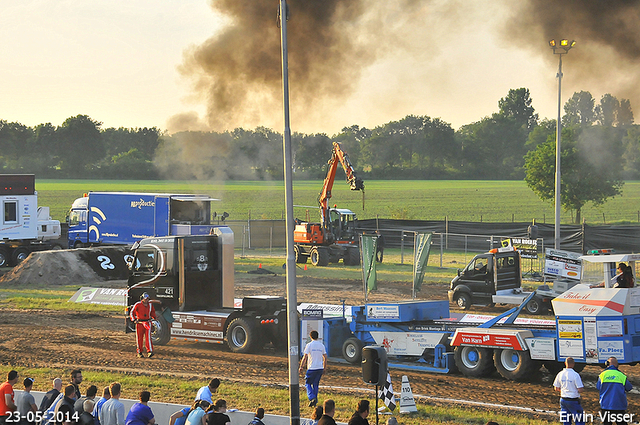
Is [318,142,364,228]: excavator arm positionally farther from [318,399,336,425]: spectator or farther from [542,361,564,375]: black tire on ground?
[318,399,336,425]: spectator

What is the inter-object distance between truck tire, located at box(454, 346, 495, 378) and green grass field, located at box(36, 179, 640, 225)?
56.6 metres

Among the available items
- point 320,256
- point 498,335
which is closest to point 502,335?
point 498,335

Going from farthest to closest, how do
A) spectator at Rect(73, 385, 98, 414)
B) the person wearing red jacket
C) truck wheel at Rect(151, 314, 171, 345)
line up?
truck wheel at Rect(151, 314, 171, 345) < the person wearing red jacket < spectator at Rect(73, 385, 98, 414)

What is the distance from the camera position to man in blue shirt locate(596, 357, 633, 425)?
416 inches

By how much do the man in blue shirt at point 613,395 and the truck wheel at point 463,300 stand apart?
49.5 feet

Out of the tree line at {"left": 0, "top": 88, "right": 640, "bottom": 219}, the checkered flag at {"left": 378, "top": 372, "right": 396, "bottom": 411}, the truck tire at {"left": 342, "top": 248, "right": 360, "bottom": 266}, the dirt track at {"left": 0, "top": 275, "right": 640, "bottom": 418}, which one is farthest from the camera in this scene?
the tree line at {"left": 0, "top": 88, "right": 640, "bottom": 219}

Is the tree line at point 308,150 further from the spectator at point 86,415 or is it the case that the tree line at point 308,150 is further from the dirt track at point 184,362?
the spectator at point 86,415

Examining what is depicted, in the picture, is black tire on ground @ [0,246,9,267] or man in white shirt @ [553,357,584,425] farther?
black tire on ground @ [0,246,9,267]

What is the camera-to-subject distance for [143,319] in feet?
57.7

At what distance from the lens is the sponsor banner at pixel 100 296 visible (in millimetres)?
27328

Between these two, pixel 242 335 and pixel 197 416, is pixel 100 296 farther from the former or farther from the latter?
pixel 197 416

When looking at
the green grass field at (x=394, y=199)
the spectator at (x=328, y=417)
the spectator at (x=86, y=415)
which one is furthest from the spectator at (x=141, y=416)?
the green grass field at (x=394, y=199)

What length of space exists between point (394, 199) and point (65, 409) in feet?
290

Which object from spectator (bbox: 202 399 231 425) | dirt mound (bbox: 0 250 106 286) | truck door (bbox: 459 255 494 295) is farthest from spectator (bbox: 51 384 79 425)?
dirt mound (bbox: 0 250 106 286)
